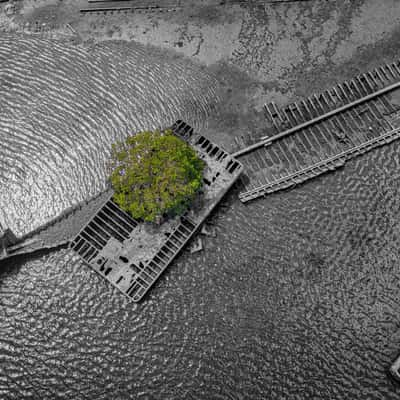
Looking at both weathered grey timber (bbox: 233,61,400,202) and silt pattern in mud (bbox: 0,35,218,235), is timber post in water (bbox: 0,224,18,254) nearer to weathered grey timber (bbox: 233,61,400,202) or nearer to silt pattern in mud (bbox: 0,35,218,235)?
silt pattern in mud (bbox: 0,35,218,235)

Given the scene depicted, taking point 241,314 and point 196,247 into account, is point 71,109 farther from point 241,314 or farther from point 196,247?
point 241,314

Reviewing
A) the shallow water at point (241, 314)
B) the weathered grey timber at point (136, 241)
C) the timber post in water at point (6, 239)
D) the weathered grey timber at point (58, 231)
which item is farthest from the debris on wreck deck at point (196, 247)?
the timber post in water at point (6, 239)

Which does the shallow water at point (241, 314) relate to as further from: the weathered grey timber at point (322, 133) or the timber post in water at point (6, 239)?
the weathered grey timber at point (322, 133)

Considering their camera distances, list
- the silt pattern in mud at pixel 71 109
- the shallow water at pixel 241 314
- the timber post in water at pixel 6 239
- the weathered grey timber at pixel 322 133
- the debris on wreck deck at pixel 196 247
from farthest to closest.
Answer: the silt pattern in mud at pixel 71 109, the weathered grey timber at pixel 322 133, the debris on wreck deck at pixel 196 247, the timber post in water at pixel 6 239, the shallow water at pixel 241 314

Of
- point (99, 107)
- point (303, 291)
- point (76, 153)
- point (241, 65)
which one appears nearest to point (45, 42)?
point (99, 107)

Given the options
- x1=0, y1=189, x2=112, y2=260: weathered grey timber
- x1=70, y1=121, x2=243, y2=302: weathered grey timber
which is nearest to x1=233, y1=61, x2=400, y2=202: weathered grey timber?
x1=70, y1=121, x2=243, y2=302: weathered grey timber

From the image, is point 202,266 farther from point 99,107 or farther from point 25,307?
point 99,107
